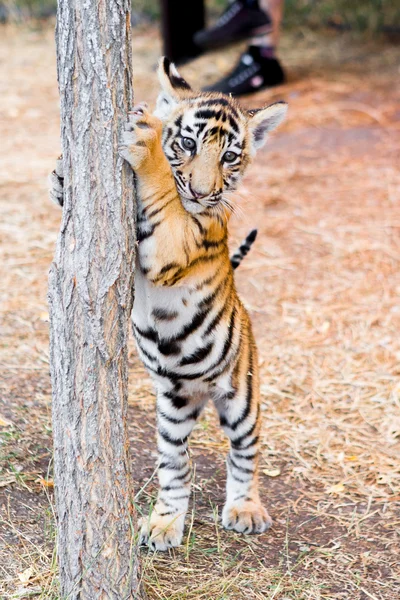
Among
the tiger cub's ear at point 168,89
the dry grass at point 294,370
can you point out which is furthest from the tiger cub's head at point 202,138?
the dry grass at point 294,370

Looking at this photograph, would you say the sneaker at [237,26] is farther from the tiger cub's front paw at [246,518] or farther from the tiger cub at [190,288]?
the tiger cub's front paw at [246,518]

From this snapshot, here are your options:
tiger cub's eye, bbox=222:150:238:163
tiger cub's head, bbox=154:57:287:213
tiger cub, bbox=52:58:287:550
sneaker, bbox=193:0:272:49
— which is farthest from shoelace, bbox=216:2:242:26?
tiger cub's eye, bbox=222:150:238:163

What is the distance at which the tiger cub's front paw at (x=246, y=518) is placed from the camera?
320 cm

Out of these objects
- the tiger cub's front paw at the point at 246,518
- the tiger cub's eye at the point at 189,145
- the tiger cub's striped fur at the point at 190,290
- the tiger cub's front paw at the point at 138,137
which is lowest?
the tiger cub's front paw at the point at 246,518

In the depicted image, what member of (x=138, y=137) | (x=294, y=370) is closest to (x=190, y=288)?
(x=138, y=137)

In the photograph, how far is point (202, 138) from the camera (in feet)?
9.29

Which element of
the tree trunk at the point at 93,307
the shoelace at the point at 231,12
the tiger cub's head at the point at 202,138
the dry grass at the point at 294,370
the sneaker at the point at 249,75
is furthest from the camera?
the sneaker at the point at 249,75

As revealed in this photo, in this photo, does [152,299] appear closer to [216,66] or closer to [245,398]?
[245,398]

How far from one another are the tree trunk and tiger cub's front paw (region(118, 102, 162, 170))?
3cm

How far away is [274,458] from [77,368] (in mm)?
1599

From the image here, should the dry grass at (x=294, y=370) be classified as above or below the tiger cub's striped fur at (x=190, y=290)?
below

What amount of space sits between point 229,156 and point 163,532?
140 cm

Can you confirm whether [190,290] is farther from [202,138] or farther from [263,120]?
[263,120]

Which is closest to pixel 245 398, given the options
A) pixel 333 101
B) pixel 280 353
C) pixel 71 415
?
pixel 71 415
